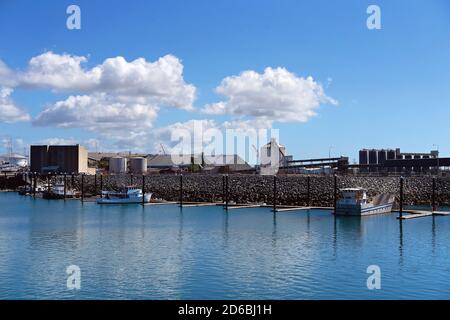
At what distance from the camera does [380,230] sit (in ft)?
182

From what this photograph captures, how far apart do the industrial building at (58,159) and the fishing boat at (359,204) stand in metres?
103

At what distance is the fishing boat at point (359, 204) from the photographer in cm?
6750

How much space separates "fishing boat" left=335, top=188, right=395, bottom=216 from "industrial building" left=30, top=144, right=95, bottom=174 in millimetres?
103148

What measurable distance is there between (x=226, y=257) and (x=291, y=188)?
5618 cm

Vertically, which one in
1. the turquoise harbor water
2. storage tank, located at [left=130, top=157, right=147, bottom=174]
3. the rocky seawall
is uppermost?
storage tank, located at [left=130, top=157, right=147, bottom=174]

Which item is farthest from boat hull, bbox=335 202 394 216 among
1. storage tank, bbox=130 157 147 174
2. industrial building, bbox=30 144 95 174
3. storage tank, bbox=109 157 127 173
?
storage tank, bbox=109 157 127 173

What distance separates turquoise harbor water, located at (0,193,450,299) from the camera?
30141mm

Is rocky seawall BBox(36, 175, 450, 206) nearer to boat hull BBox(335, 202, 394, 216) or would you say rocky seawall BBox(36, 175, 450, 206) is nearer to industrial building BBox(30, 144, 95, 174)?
boat hull BBox(335, 202, 394, 216)

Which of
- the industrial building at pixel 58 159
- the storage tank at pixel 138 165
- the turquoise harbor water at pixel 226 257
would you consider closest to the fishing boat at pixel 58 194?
the turquoise harbor water at pixel 226 257

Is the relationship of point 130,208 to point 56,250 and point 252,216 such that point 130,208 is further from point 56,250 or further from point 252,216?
point 56,250

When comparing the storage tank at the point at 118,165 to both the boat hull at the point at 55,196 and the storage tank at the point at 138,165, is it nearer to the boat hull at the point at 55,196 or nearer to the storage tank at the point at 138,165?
the storage tank at the point at 138,165

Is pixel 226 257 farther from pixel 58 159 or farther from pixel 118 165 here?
pixel 118 165
